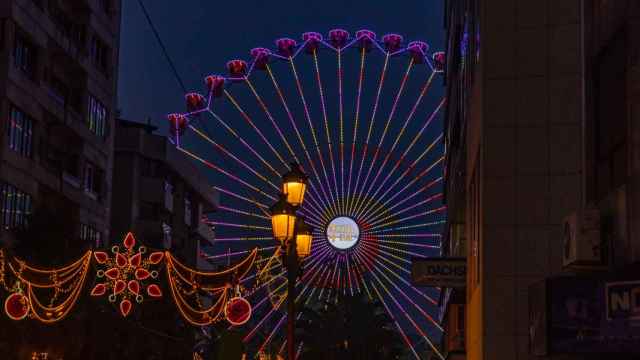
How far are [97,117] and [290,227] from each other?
50172 mm

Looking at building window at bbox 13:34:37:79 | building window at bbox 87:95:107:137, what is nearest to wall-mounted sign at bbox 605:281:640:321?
building window at bbox 13:34:37:79

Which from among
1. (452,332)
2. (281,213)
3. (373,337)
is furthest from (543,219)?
(373,337)

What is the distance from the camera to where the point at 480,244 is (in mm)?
26203

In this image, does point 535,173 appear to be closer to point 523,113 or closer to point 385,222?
A: point 523,113

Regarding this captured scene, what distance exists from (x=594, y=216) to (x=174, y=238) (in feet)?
272

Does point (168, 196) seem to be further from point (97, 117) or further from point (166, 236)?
point (97, 117)

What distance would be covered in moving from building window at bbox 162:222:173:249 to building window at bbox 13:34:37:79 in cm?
2932

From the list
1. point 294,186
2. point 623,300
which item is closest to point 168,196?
point 294,186

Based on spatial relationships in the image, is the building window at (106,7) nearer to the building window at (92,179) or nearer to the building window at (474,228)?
the building window at (92,179)

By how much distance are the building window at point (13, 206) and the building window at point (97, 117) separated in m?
11.5

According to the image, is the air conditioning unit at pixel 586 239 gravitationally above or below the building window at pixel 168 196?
below

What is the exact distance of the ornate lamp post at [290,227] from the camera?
2112cm

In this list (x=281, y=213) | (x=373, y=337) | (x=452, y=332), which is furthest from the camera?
(x=373, y=337)

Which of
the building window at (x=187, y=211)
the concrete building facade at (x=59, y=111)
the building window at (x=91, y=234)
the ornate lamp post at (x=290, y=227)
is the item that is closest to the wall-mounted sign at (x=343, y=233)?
the concrete building facade at (x=59, y=111)
